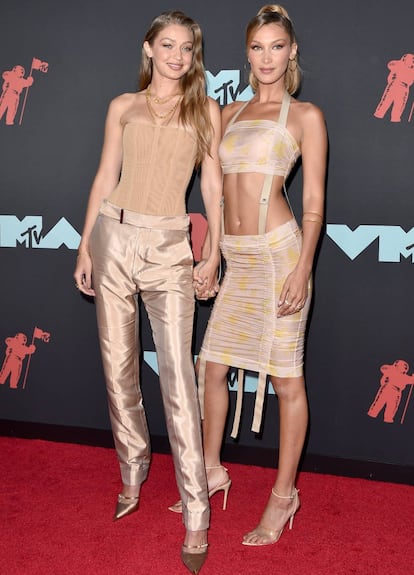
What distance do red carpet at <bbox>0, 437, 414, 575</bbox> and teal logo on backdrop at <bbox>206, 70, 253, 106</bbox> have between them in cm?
169

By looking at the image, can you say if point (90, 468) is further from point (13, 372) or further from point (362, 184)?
point (362, 184)

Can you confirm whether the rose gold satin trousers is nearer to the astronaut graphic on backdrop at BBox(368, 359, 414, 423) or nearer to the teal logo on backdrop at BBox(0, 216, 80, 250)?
the teal logo on backdrop at BBox(0, 216, 80, 250)

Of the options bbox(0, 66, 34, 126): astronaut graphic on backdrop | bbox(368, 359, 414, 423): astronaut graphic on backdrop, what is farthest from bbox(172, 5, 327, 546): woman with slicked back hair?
bbox(0, 66, 34, 126): astronaut graphic on backdrop

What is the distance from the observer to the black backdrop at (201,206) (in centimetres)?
299

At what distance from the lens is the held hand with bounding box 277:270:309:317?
99.3 inches

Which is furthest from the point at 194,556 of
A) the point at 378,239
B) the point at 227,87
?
the point at 227,87

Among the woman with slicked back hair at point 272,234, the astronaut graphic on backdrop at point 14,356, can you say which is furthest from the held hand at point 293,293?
the astronaut graphic on backdrop at point 14,356

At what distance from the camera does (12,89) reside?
3449 mm

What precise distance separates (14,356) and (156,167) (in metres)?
1.57

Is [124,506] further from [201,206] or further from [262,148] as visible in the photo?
[262,148]

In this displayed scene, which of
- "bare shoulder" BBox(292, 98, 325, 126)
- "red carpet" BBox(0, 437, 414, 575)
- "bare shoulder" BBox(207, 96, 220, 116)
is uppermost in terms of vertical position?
"bare shoulder" BBox(292, 98, 325, 126)

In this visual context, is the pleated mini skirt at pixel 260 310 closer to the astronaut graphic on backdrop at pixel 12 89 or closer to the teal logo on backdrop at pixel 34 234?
the teal logo on backdrop at pixel 34 234

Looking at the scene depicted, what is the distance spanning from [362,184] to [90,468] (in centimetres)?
175

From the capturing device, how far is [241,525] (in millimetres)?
2729
